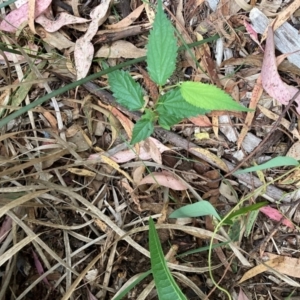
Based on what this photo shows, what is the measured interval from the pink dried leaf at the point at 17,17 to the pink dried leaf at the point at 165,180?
1.37 ft

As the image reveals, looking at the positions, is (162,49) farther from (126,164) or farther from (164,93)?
(126,164)

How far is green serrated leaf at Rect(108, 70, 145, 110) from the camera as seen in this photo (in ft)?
2.95

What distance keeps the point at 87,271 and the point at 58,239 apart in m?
0.10

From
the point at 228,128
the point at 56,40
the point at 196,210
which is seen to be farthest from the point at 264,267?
the point at 56,40

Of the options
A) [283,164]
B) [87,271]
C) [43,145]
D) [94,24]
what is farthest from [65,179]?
[283,164]

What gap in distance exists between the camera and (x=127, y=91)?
2.96 feet

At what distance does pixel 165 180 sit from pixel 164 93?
7.0 inches

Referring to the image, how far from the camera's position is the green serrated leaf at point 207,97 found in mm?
811

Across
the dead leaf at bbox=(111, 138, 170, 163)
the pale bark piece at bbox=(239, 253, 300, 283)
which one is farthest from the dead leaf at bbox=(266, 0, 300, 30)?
the pale bark piece at bbox=(239, 253, 300, 283)

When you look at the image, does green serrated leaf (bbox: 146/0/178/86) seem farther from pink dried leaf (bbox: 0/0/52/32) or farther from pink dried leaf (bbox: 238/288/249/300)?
pink dried leaf (bbox: 238/288/249/300)

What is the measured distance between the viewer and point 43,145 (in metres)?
0.98

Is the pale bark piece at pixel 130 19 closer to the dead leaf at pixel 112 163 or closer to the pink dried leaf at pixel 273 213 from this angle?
the dead leaf at pixel 112 163

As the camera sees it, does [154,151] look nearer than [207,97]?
No

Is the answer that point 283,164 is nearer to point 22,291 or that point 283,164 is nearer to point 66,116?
point 66,116
